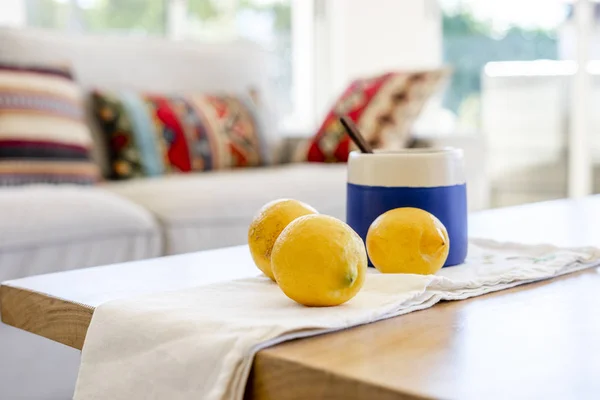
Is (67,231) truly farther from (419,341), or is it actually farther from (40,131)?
(419,341)

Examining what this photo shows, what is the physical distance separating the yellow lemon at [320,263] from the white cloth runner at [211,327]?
0.05ft

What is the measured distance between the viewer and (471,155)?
2756 mm

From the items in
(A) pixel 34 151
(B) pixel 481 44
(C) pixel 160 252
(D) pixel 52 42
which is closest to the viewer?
(C) pixel 160 252

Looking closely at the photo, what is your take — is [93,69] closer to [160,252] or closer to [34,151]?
[34,151]

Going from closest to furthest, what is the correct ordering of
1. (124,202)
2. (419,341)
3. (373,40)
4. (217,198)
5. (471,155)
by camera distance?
1. (419,341)
2. (124,202)
3. (217,198)
4. (471,155)
5. (373,40)

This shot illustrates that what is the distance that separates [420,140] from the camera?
2.75m

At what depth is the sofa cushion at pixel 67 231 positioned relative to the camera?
1.64 m

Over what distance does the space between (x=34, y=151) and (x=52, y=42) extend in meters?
0.52

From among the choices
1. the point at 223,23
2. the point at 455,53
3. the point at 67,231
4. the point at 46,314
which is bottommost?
the point at 67,231

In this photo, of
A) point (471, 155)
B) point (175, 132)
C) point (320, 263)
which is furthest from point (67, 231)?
point (471, 155)

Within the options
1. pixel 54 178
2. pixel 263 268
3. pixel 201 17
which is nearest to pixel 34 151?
pixel 54 178

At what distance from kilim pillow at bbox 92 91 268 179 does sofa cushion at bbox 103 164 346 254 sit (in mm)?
110

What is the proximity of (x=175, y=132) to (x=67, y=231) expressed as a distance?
0.94m

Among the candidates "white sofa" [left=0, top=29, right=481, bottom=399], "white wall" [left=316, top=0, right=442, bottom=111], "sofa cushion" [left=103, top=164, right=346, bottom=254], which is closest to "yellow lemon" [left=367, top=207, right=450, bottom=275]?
"white sofa" [left=0, top=29, right=481, bottom=399]
